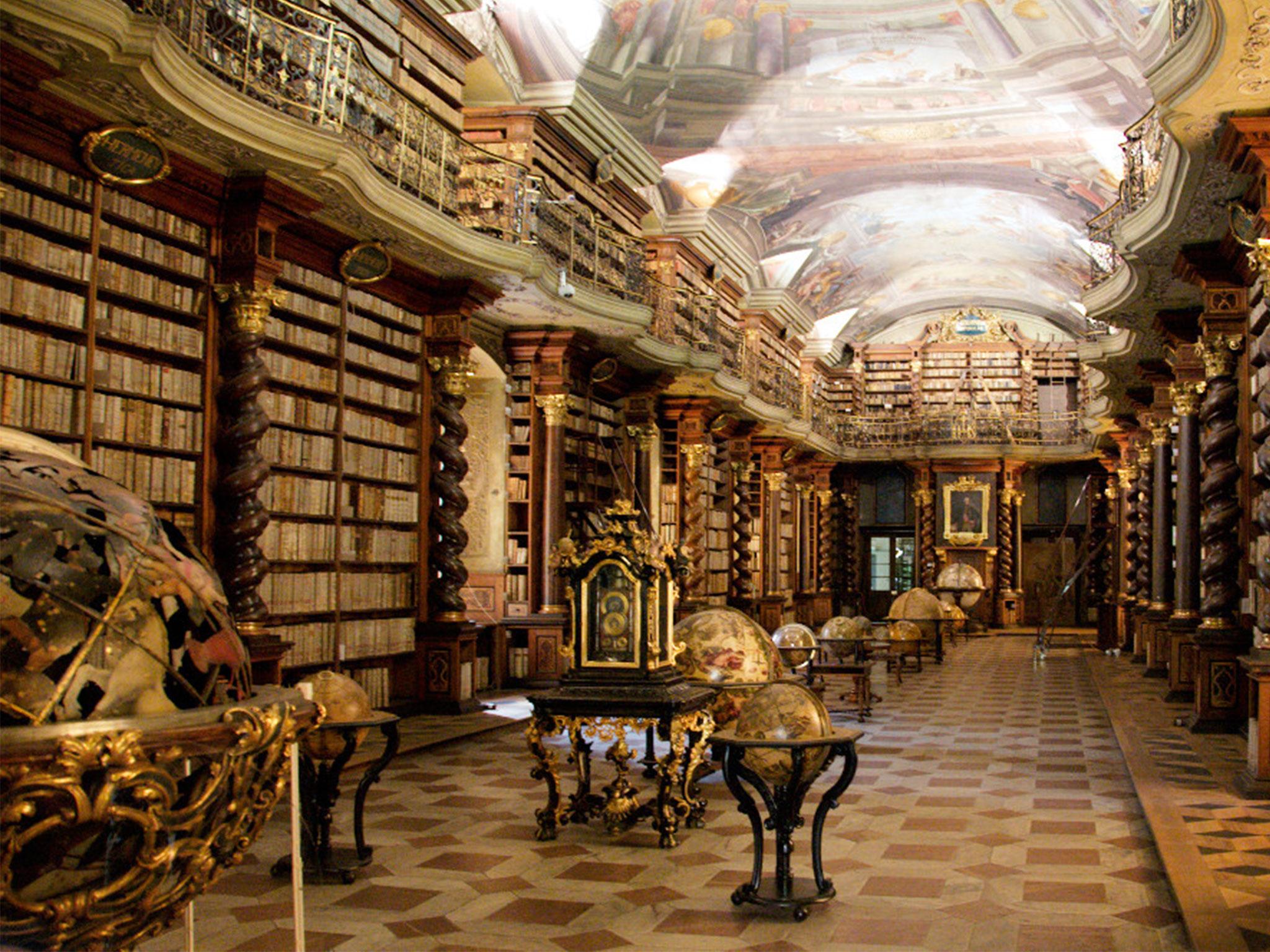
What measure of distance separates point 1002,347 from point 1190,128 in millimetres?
22927

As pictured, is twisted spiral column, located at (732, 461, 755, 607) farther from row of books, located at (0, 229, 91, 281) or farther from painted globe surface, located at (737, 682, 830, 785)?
painted globe surface, located at (737, 682, 830, 785)

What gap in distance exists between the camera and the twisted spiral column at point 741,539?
784 inches

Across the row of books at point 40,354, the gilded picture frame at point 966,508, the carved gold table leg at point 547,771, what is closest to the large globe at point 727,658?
the carved gold table leg at point 547,771

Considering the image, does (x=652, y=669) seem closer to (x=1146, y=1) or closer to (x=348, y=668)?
(x=348, y=668)

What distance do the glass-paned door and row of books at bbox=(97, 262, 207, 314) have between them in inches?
938

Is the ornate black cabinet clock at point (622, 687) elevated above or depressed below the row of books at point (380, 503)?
below

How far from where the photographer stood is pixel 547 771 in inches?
226

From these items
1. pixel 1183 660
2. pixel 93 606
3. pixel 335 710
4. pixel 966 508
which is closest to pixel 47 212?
pixel 335 710

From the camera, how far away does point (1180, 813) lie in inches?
235

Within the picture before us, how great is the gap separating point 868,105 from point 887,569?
15290 millimetres

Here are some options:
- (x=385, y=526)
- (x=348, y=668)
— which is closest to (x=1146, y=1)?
(x=385, y=526)

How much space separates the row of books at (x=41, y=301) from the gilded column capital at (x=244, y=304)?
109 centimetres

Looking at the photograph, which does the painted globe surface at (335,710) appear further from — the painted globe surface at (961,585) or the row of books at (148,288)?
the painted globe surface at (961,585)

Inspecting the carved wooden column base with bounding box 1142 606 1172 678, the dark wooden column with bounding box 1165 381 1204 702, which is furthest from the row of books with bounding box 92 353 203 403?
the carved wooden column base with bounding box 1142 606 1172 678
